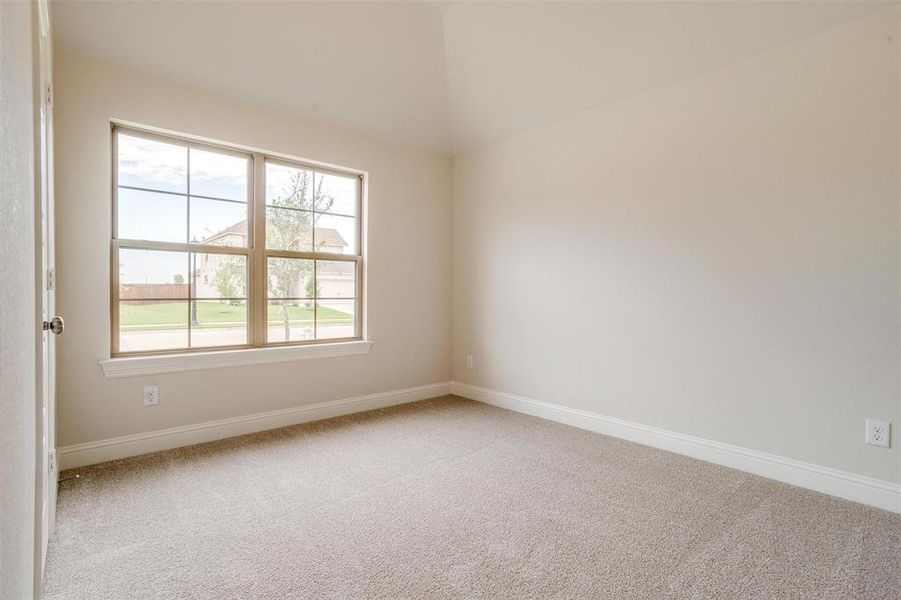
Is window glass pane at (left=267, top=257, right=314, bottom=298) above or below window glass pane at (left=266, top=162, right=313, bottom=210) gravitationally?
below

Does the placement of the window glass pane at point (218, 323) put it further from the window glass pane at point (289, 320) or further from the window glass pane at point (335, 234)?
the window glass pane at point (335, 234)

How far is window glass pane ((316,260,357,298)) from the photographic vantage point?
3.72m

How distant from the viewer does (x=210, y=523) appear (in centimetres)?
204

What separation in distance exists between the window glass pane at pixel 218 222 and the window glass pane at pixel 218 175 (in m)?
0.06

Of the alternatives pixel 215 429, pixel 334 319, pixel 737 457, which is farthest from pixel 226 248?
pixel 737 457

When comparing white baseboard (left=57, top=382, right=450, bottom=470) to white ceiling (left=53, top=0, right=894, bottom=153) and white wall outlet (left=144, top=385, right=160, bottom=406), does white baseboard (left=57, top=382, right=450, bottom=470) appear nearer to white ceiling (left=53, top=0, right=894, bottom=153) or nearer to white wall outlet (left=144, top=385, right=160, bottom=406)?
white wall outlet (left=144, top=385, right=160, bottom=406)

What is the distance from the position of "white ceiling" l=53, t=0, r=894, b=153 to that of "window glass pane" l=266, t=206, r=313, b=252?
761 mm

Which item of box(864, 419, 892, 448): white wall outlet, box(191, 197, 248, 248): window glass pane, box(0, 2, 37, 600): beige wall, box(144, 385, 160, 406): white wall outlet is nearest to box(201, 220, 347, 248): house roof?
box(191, 197, 248, 248): window glass pane

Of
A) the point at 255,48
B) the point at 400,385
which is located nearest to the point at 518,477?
the point at 400,385

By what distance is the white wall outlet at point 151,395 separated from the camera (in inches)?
112

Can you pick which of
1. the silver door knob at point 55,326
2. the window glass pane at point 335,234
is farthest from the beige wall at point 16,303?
the window glass pane at point 335,234

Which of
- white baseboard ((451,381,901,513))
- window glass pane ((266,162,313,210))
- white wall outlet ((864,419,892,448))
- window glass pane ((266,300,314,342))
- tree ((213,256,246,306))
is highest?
window glass pane ((266,162,313,210))

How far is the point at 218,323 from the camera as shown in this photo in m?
3.20

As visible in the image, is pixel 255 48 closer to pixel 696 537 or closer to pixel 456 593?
pixel 456 593
